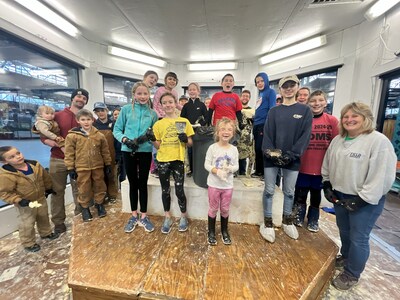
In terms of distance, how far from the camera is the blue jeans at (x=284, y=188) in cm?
170

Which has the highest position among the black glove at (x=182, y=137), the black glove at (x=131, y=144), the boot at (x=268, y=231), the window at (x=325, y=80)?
the window at (x=325, y=80)

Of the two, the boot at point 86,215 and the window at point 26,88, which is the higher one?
the window at point 26,88

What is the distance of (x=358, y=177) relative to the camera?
4.37 feet

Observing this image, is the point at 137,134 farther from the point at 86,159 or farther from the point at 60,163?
the point at 60,163

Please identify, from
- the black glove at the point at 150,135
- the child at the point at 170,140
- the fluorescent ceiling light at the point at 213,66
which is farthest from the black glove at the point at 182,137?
the fluorescent ceiling light at the point at 213,66

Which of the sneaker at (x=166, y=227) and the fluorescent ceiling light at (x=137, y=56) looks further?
the fluorescent ceiling light at (x=137, y=56)

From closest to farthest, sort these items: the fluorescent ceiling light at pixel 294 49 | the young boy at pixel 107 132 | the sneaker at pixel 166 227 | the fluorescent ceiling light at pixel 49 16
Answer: the sneaker at pixel 166 227, the fluorescent ceiling light at pixel 49 16, the young boy at pixel 107 132, the fluorescent ceiling light at pixel 294 49

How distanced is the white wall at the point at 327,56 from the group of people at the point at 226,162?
5.21ft

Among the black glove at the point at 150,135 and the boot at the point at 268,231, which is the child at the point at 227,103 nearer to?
the black glove at the point at 150,135

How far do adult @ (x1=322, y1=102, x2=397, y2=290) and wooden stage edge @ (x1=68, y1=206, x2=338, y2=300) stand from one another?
276 mm

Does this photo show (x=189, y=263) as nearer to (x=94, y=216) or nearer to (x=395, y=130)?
(x=94, y=216)

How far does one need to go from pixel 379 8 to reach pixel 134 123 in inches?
162

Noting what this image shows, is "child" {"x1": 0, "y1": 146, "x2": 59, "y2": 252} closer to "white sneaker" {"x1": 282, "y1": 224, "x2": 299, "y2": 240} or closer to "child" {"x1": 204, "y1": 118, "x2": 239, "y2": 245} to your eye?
"child" {"x1": 204, "y1": 118, "x2": 239, "y2": 245}

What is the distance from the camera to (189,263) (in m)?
1.43
